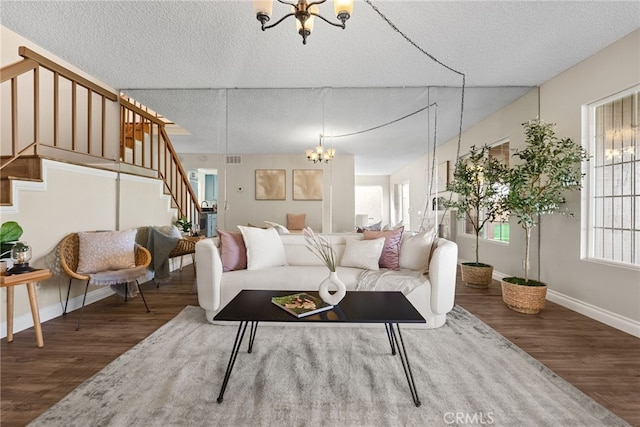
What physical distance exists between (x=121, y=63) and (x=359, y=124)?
10.1 feet

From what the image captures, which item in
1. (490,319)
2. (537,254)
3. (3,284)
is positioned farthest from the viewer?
(537,254)

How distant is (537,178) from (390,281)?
1.95 m

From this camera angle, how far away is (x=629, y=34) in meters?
2.51

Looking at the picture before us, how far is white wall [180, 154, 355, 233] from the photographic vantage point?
4.01m

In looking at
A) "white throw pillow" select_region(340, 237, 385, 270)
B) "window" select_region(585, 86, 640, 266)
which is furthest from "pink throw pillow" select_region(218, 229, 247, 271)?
"window" select_region(585, 86, 640, 266)

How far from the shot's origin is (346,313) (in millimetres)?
1647

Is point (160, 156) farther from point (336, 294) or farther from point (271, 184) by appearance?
point (336, 294)

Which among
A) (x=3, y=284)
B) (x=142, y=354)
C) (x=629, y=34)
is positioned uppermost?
(x=629, y=34)

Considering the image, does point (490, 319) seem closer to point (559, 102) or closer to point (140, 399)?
point (559, 102)

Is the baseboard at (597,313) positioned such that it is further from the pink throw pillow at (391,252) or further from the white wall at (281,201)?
the white wall at (281,201)

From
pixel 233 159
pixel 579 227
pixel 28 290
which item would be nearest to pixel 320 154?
pixel 233 159

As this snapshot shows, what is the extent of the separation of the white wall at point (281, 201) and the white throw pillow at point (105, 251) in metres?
1.18

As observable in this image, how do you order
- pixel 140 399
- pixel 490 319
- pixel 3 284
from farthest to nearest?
pixel 490 319 → pixel 3 284 → pixel 140 399

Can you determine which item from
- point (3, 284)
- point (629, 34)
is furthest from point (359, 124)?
point (3, 284)
